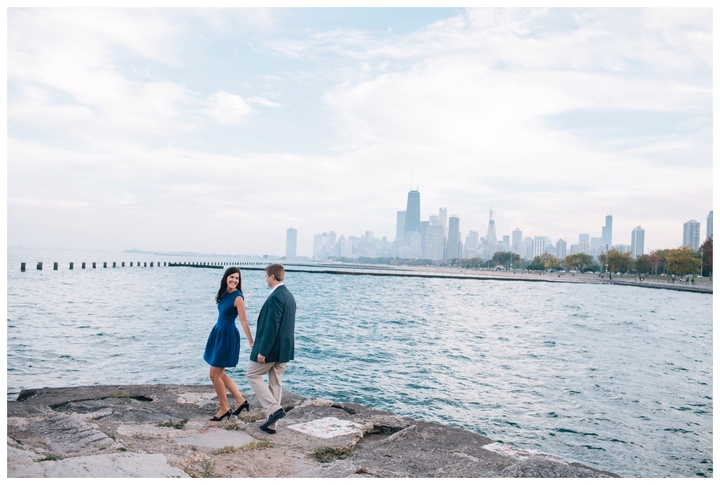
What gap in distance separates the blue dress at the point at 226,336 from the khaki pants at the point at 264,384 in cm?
44

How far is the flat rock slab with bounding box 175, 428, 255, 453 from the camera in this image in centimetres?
640

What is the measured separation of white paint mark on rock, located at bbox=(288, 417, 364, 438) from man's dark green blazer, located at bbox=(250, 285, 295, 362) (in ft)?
3.92

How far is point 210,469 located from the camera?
540 centimetres

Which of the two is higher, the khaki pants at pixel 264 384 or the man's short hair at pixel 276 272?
the man's short hair at pixel 276 272

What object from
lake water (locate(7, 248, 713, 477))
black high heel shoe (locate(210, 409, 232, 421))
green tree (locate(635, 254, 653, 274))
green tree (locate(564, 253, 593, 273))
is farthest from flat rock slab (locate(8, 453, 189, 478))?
green tree (locate(564, 253, 593, 273))

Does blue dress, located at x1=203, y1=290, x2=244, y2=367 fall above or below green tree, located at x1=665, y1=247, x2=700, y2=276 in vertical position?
below

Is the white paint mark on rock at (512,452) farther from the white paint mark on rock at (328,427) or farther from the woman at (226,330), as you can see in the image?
the woman at (226,330)

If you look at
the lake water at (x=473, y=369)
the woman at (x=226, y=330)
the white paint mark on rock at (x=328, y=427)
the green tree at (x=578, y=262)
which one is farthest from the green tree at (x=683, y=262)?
the woman at (x=226, y=330)

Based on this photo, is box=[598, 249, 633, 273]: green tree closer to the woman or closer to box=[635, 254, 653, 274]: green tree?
box=[635, 254, 653, 274]: green tree

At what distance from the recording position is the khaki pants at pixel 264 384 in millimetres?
6930

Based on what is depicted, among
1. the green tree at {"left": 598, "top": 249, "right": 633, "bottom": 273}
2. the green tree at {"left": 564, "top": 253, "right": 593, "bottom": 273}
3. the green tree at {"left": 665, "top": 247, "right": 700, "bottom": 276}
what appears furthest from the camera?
the green tree at {"left": 564, "top": 253, "right": 593, "bottom": 273}

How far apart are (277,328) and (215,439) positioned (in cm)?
154

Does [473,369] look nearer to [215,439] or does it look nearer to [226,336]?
[226,336]

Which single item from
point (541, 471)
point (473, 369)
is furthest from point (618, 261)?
point (541, 471)
